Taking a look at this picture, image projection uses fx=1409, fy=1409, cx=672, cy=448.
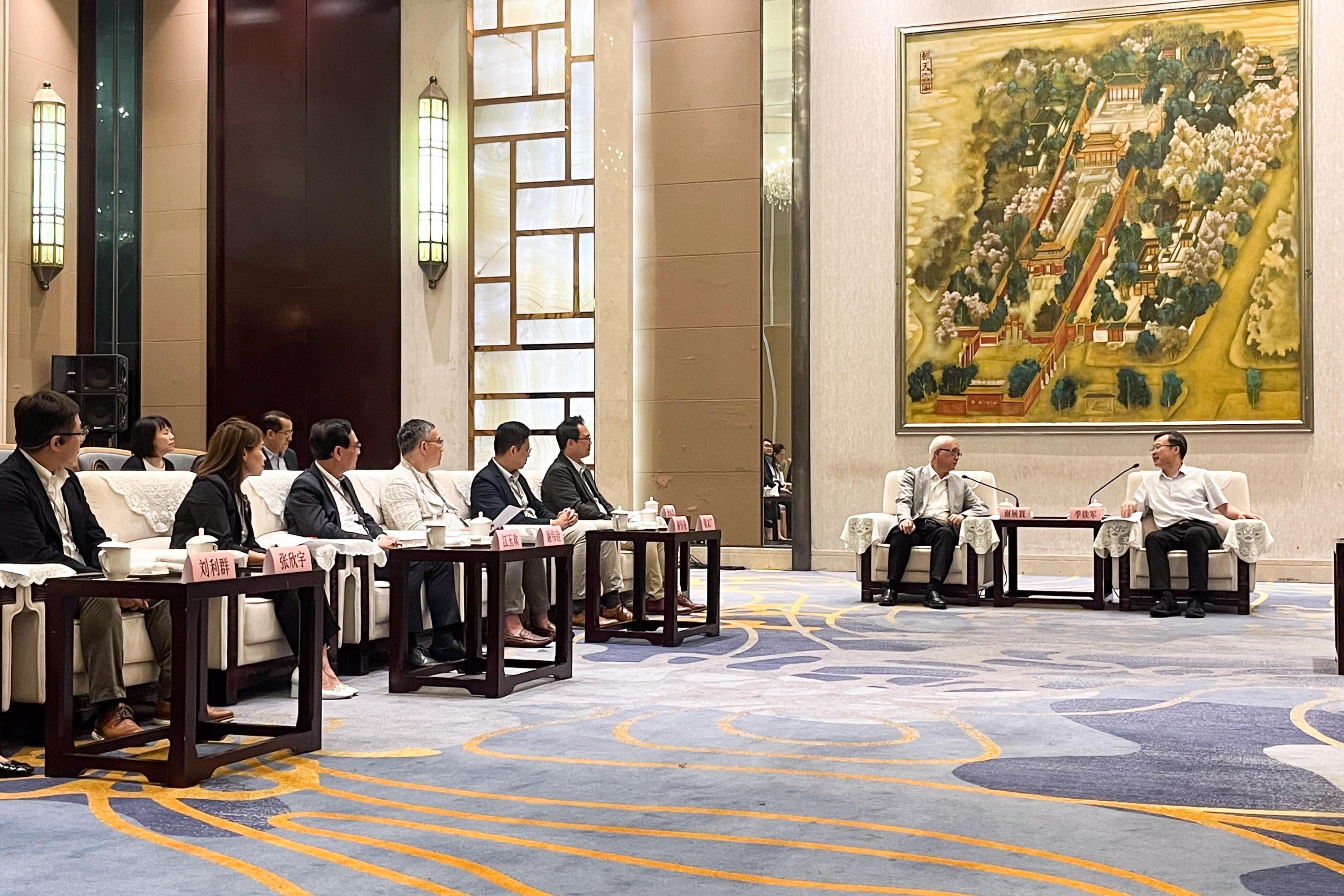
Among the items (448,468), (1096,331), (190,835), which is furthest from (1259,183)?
(190,835)

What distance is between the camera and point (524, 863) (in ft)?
8.57

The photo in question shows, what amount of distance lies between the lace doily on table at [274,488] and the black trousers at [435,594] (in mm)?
458

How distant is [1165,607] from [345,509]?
419 cm

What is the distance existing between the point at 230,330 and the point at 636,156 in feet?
11.4

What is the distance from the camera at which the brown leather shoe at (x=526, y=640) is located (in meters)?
5.62

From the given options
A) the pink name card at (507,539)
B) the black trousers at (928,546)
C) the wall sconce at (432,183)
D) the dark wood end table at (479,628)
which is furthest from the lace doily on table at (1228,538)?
the wall sconce at (432,183)

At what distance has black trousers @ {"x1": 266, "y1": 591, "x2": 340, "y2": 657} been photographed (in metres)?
4.70

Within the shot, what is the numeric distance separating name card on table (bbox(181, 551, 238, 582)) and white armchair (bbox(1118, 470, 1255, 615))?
→ 537cm

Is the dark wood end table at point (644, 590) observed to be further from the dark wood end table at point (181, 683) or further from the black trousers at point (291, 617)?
the dark wood end table at point (181, 683)

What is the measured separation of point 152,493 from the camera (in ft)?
16.3

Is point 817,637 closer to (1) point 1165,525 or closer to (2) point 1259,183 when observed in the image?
(1) point 1165,525

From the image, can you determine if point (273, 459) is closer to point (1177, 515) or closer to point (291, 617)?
point (291, 617)

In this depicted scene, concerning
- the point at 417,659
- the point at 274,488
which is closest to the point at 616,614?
the point at 417,659

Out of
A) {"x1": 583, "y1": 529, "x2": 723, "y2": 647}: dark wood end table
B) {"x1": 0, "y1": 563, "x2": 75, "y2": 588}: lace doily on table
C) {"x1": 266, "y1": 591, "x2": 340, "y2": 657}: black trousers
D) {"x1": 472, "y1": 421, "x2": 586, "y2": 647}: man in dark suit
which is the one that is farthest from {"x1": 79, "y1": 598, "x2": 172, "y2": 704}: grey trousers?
{"x1": 583, "y1": 529, "x2": 723, "y2": 647}: dark wood end table
